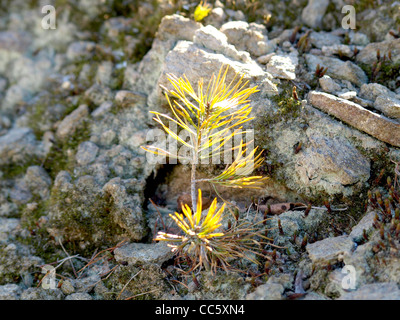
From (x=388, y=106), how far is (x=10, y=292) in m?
4.12

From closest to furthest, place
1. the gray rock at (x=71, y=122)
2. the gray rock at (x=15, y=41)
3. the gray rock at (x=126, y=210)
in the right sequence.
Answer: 1. the gray rock at (x=126, y=210)
2. the gray rock at (x=71, y=122)
3. the gray rock at (x=15, y=41)

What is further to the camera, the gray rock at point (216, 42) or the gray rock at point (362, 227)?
the gray rock at point (216, 42)

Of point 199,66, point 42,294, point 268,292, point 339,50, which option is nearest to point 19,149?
point 42,294

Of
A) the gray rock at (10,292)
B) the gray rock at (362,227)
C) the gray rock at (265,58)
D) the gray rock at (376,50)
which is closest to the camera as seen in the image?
the gray rock at (362,227)

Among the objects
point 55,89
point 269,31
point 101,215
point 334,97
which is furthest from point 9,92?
point 334,97

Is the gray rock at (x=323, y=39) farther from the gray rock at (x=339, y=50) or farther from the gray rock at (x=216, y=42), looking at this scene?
the gray rock at (x=216, y=42)

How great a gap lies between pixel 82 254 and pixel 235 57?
2.86 metres

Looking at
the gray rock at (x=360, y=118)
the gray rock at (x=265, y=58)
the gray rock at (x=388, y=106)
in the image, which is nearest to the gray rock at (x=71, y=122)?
the gray rock at (x=265, y=58)

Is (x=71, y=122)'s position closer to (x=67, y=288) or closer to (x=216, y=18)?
(x=67, y=288)

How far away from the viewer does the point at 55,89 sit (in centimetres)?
525

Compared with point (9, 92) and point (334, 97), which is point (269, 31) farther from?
point (9, 92)

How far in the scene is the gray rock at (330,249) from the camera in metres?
2.99

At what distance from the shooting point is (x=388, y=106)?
3.56 metres

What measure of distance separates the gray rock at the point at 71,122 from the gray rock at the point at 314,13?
326cm
